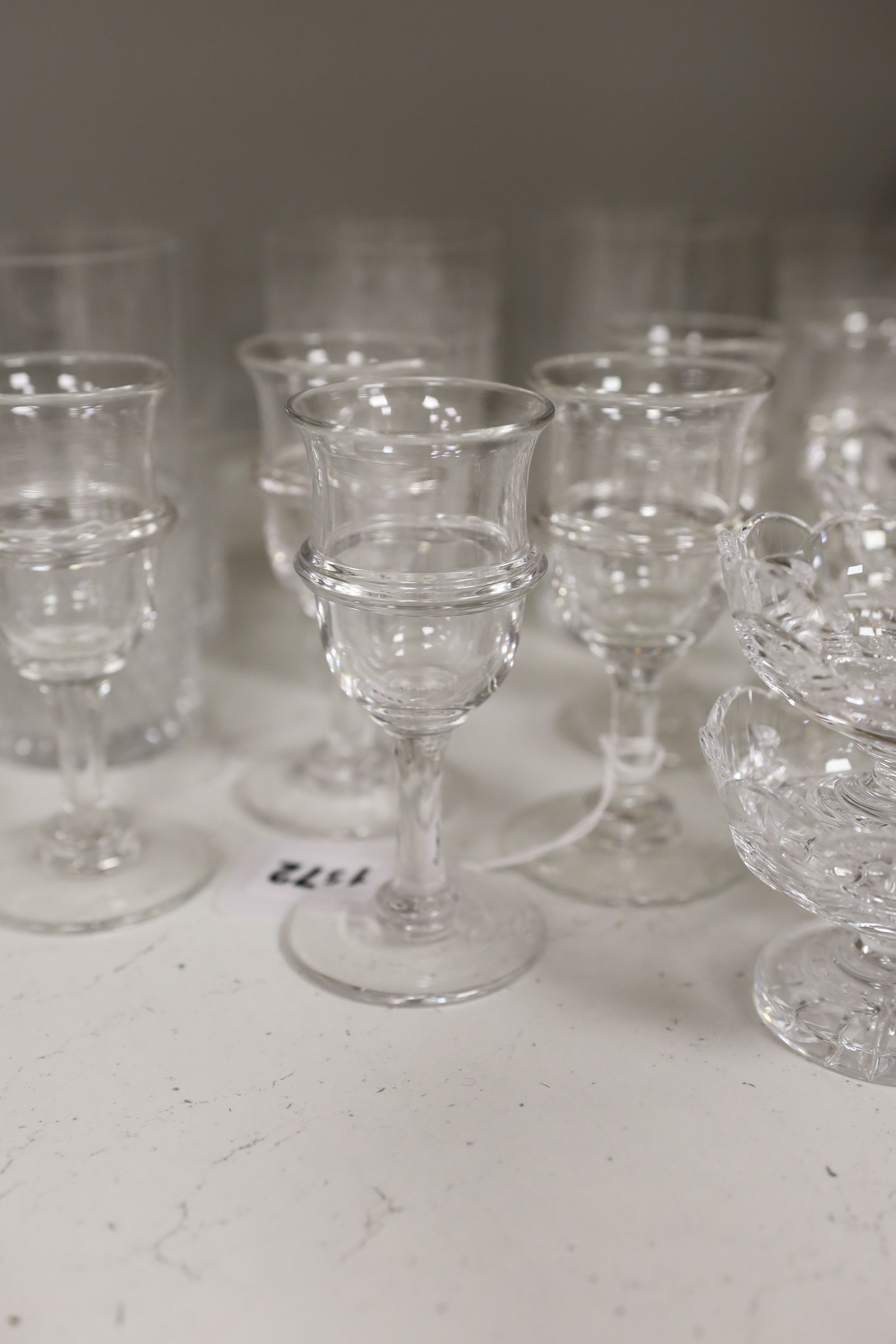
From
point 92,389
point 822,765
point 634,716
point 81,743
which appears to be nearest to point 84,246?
point 92,389

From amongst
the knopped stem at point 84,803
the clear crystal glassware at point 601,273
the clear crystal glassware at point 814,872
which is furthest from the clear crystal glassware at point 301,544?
the clear crystal glassware at point 601,273

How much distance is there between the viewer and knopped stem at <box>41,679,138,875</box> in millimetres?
771

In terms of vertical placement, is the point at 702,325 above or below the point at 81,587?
above

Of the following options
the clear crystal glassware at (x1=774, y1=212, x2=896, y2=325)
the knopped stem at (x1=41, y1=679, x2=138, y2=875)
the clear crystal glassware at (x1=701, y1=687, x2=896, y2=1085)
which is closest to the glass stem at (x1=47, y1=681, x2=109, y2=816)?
the knopped stem at (x1=41, y1=679, x2=138, y2=875)

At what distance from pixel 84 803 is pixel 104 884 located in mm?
51

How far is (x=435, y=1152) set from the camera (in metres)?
0.57

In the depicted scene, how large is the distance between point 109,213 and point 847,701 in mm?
911

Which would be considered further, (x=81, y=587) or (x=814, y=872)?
(x=81, y=587)

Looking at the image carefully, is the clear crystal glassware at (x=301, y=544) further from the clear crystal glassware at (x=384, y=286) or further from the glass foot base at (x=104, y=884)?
the clear crystal glassware at (x=384, y=286)

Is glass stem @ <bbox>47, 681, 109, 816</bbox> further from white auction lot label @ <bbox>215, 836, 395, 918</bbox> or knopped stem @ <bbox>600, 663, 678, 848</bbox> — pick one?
knopped stem @ <bbox>600, 663, 678, 848</bbox>

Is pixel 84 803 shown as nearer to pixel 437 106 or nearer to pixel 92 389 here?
pixel 92 389

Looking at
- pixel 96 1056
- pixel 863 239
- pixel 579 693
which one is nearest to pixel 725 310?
pixel 863 239

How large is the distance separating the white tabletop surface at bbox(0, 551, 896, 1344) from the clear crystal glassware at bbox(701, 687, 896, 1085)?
17mm

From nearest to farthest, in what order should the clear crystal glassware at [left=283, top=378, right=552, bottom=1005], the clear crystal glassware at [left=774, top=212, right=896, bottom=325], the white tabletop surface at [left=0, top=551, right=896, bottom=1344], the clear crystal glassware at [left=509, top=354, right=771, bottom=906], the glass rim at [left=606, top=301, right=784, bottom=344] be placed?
the white tabletop surface at [left=0, top=551, right=896, bottom=1344]
the clear crystal glassware at [left=283, top=378, right=552, bottom=1005]
the clear crystal glassware at [left=509, top=354, right=771, bottom=906]
the glass rim at [left=606, top=301, right=784, bottom=344]
the clear crystal glassware at [left=774, top=212, right=896, bottom=325]
